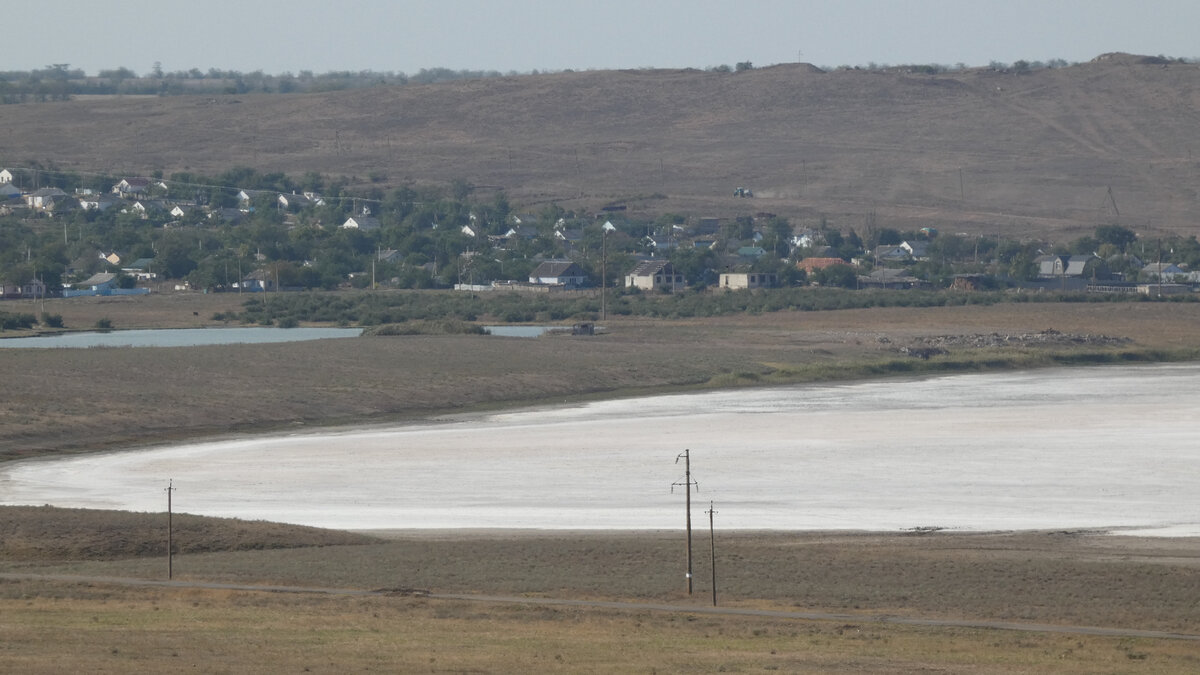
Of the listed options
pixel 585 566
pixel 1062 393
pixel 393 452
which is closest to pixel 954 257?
pixel 1062 393

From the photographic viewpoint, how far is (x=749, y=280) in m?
130

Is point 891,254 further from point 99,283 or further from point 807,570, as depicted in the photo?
point 807,570

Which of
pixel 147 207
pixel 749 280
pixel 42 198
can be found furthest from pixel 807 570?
pixel 42 198

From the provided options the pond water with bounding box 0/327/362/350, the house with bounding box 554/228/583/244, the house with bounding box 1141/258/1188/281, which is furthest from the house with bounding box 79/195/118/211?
the house with bounding box 1141/258/1188/281

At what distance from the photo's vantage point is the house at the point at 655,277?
132250mm

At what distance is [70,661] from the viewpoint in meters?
23.5

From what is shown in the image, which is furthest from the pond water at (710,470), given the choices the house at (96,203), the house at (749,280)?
the house at (96,203)

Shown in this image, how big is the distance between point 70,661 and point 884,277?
112782mm

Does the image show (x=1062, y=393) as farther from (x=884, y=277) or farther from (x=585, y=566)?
(x=884, y=277)

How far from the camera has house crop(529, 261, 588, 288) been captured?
13475 centimetres

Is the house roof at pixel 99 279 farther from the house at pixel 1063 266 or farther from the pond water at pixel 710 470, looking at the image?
the pond water at pixel 710 470

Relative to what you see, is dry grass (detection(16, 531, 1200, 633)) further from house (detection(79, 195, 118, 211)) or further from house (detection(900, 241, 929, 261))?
house (detection(79, 195, 118, 211))

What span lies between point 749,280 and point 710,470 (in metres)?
84.8

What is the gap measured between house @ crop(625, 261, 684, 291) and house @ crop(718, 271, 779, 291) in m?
3.67
